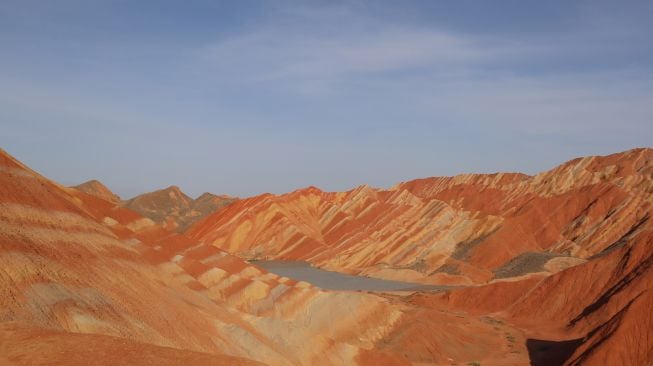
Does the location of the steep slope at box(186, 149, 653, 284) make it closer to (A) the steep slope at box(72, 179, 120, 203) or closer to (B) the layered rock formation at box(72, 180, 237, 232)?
(B) the layered rock formation at box(72, 180, 237, 232)

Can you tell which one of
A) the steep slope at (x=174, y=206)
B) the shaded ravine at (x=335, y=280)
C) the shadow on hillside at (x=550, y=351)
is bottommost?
the shaded ravine at (x=335, y=280)

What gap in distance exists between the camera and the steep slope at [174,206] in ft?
349

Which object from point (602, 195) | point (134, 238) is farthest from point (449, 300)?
point (602, 195)

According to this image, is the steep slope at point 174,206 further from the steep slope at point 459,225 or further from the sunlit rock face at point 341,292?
the sunlit rock face at point 341,292

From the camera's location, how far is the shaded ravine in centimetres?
5809

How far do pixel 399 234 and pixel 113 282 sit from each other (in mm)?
54445

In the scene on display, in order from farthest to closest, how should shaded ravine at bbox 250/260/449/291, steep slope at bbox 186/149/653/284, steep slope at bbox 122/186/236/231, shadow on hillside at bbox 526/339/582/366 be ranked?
steep slope at bbox 122/186/236/231, steep slope at bbox 186/149/653/284, shaded ravine at bbox 250/260/449/291, shadow on hillside at bbox 526/339/582/366

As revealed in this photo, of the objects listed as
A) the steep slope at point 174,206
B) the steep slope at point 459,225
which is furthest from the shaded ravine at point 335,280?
the steep slope at point 174,206

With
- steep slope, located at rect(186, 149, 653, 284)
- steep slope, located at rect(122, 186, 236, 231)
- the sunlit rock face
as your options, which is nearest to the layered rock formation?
steep slope, located at rect(122, 186, 236, 231)

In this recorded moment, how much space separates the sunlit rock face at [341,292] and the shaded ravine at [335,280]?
95.2 inches

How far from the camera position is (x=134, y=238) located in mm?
37094

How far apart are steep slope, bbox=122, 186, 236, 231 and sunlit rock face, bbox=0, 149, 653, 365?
71.2 ft

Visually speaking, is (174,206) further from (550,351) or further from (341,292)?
(550,351)

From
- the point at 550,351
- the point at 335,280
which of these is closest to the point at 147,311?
the point at 550,351
